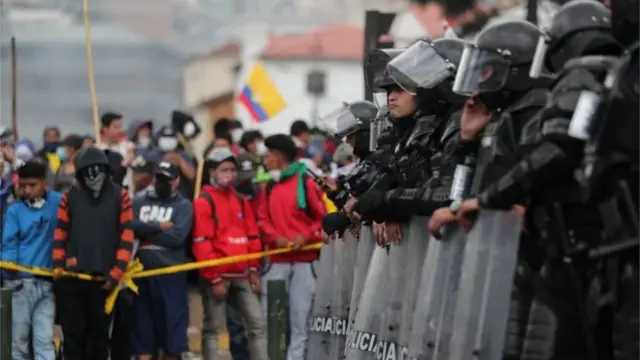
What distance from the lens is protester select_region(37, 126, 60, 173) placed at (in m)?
23.7

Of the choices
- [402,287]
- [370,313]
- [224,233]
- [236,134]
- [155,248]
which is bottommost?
[370,313]

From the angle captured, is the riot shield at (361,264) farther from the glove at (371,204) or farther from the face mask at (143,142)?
the face mask at (143,142)

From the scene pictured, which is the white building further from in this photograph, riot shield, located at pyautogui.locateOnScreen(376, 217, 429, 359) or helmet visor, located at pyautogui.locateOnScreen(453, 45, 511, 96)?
helmet visor, located at pyautogui.locateOnScreen(453, 45, 511, 96)

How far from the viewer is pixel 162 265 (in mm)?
16078

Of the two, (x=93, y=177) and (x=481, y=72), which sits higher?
(x=93, y=177)

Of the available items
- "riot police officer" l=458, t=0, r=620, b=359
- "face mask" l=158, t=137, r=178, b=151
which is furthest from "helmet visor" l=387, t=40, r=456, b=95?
"face mask" l=158, t=137, r=178, b=151

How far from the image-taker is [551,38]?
9.51 metres

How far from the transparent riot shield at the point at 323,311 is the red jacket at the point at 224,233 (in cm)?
254

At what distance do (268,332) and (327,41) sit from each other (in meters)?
107

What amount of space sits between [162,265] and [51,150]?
30.2ft

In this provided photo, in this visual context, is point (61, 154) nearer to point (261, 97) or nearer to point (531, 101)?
point (261, 97)

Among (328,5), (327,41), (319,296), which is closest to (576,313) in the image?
(319,296)

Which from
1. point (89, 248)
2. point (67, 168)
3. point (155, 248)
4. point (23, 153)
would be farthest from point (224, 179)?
point (23, 153)

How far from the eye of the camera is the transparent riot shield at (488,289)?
927cm
